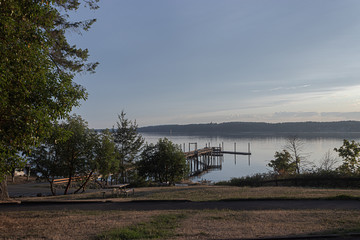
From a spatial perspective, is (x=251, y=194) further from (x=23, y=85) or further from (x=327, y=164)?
(x=327, y=164)

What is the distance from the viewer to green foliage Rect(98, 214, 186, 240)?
6.78 metres

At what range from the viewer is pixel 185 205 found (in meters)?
11.4

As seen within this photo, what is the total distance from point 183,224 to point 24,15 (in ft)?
24.7

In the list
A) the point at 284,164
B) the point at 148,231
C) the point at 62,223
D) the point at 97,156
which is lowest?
the point at 284,164

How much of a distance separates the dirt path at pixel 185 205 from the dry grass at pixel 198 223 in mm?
975

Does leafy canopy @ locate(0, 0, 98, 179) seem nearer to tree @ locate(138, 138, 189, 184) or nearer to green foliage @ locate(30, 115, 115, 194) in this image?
green foliage @ locate(30, 115, 115, 194)

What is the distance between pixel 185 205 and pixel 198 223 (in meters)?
3.42

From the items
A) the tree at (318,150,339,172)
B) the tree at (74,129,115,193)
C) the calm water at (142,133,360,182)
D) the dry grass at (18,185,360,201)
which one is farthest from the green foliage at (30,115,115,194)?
the calm water at (142,133,360,182)

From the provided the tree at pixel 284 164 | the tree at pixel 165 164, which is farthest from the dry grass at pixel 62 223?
the tree at pixel 284 164

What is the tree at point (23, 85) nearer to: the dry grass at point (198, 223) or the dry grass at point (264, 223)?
the dry grass at point (198, 223)

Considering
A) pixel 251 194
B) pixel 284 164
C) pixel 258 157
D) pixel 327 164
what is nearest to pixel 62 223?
pixel 251 194

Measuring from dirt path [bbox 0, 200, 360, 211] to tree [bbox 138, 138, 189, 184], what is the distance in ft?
56.4

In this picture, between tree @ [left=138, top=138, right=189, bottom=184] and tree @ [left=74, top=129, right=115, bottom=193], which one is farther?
tree @ [left=138, top=138, right=189, bottom=184]

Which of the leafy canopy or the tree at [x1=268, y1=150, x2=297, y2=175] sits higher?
the leafy canopy
